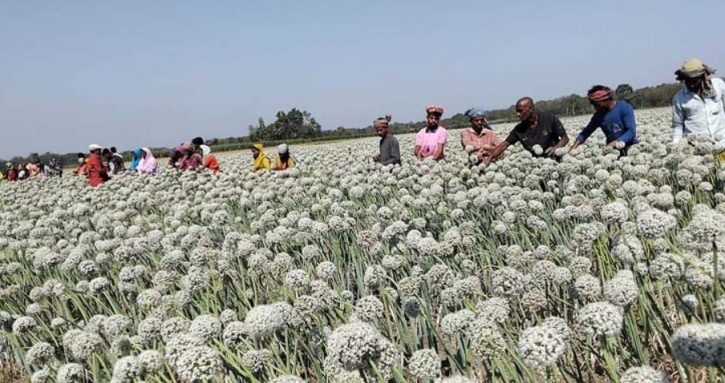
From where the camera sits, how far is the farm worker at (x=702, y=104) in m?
5.89

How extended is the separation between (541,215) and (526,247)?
531 mm

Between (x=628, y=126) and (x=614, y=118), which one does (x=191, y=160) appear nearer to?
(x=614, y=118)

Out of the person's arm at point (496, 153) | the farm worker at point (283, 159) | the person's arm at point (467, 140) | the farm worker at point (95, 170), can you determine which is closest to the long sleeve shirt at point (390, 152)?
the person's arm at point (467, 140)

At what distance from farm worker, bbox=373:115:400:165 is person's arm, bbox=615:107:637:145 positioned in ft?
13.4

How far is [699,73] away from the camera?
579 centimetres

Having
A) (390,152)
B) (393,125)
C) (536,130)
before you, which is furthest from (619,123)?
(393,125)

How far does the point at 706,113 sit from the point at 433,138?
472 cm

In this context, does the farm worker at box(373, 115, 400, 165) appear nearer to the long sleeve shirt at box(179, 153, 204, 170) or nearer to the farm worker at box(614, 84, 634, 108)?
the farm worker at box(614, 84, 634, 108)

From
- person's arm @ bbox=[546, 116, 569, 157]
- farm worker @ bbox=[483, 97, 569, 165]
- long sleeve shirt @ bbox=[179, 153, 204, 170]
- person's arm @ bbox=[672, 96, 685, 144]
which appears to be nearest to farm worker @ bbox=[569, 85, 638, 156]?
person's arm @ bbox=[546, 116, 569, 157]

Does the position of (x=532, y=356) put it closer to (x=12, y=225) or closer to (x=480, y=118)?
(x=480, y=118)

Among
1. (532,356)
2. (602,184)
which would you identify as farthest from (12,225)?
(532,356)

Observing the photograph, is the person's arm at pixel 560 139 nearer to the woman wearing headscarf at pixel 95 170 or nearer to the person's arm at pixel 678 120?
the person's arm at pixel 678 120

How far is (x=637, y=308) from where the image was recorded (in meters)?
3.29

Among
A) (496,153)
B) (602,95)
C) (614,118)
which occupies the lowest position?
(496,153)
